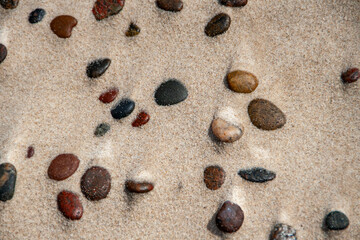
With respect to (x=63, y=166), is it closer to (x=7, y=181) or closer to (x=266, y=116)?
(x=7, y=181)

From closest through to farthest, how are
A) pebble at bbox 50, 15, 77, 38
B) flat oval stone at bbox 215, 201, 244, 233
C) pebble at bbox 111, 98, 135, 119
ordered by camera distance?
flat oval stone at bbox 215, 201, 244, 233, pebble at bbox 111, 98, 135, 119, pebble at bbox 50, 15, 77, 38

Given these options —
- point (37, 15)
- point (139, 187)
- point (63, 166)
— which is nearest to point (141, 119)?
point (139, 187)

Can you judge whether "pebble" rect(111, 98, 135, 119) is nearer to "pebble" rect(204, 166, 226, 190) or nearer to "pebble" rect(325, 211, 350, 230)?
"pebble" rect(204, 166, 226, 190)

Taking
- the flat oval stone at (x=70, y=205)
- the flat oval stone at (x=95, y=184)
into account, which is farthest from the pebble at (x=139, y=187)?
the flat oval stone at (x=70, y=205)

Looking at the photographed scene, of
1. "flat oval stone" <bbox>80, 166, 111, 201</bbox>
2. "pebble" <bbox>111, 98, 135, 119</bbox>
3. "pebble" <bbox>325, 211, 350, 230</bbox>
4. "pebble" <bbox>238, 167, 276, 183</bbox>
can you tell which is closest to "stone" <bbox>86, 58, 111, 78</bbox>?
"pebble" <bbox>111, 98, 135, 119</bbox>

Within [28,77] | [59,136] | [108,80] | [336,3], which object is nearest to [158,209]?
[59,136]

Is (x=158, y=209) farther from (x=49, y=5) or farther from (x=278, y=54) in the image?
(x=49, y=5)
